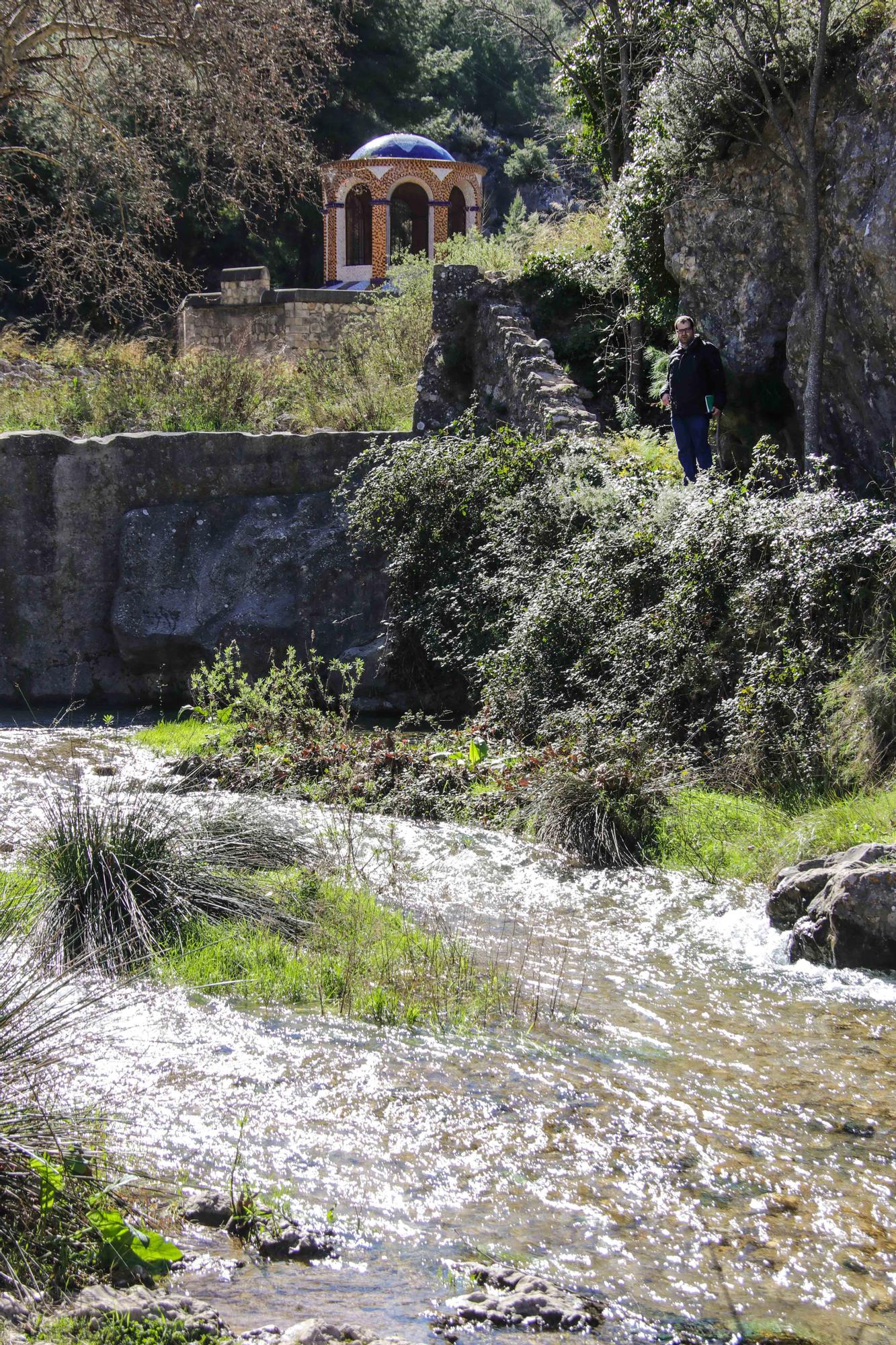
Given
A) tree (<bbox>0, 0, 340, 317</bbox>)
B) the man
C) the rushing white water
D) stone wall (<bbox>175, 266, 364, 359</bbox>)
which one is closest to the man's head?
the man

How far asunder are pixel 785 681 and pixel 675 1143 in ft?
15.7

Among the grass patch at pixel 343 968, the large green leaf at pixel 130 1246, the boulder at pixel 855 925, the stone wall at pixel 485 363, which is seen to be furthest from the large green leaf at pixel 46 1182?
the stone wall at pixel 485 363

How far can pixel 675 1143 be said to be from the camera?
3943 mm

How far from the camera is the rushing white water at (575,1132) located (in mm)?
3188

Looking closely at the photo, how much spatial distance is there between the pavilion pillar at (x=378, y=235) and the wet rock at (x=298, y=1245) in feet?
99.6

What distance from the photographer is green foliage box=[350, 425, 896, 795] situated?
27.2 ft

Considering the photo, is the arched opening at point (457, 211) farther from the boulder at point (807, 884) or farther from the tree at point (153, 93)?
the boulder at point (807, 884)

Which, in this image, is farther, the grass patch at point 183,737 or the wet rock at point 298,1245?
the grass patch at point 183,737

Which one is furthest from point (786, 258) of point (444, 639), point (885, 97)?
point (444, 639)

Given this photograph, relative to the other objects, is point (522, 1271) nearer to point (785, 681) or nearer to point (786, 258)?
point (785, 681)

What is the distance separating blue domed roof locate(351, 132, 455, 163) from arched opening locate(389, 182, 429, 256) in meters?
1.83

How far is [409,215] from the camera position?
35.0 metres

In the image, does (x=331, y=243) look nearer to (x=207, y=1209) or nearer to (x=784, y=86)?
(x=784, y=86)

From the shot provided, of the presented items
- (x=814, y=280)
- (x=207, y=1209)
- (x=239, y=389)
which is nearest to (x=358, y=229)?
(x=239, y=389)
